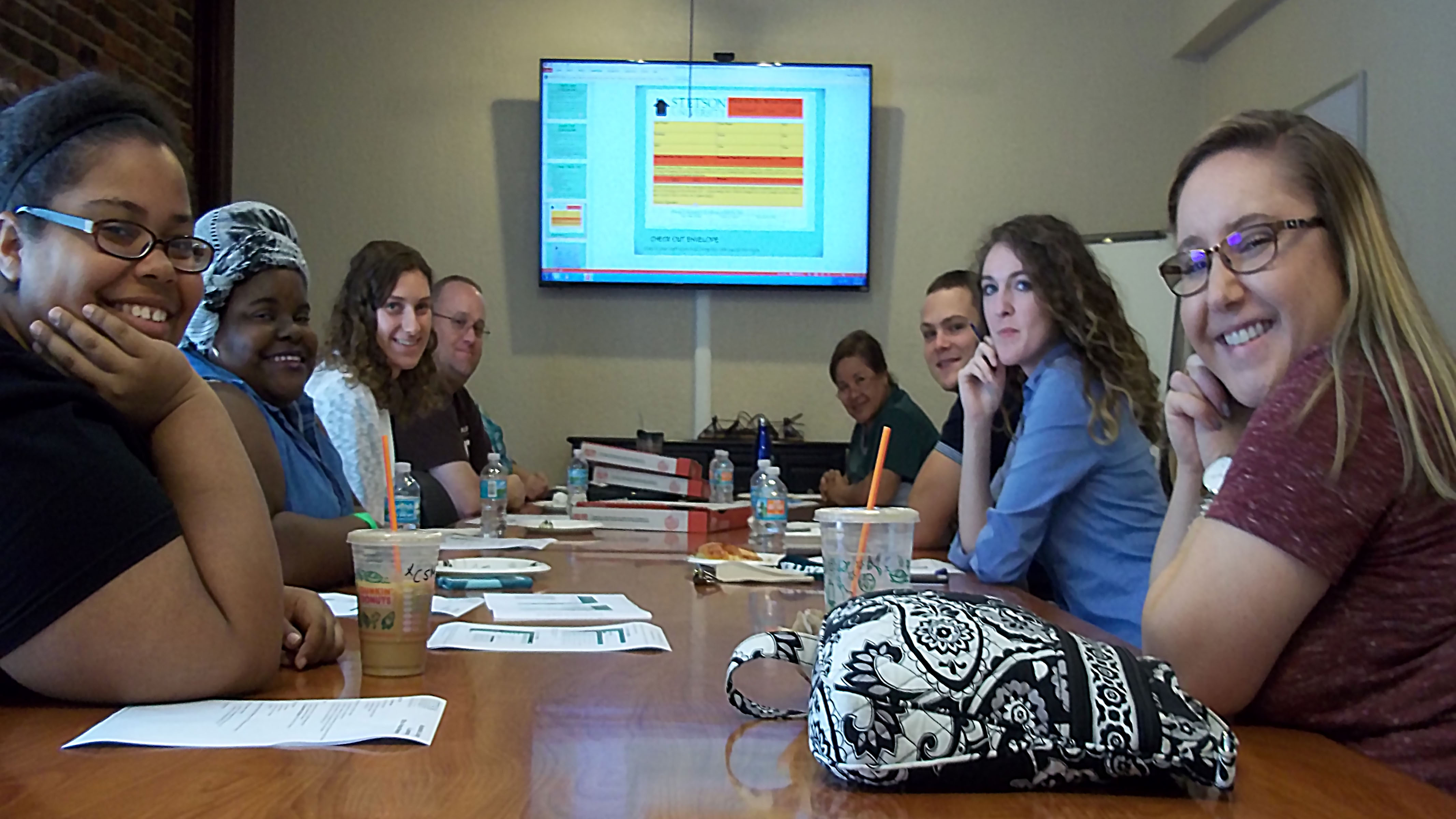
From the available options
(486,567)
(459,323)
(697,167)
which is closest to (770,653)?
(486,567)

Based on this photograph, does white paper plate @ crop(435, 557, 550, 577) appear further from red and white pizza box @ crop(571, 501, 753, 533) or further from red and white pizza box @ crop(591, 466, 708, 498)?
red and white pizza box @ crop(591, 466, 708, 498)

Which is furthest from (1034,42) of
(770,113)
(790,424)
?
(790,424)

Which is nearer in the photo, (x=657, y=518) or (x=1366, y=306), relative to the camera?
(x=1366, y=306)

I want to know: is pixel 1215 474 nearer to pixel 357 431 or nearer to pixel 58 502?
pixel 58 502

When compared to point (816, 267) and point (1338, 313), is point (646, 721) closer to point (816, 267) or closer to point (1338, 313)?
point (1338, 313)

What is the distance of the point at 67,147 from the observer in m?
1.11

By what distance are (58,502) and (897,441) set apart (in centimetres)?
324

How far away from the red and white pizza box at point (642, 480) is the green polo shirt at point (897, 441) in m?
0.65

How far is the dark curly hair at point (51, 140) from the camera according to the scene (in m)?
1.10

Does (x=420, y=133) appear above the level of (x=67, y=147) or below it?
above

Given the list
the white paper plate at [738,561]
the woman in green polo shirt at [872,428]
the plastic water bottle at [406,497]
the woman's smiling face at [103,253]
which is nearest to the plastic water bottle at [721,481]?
the woman in green polo shirt at [872,428]

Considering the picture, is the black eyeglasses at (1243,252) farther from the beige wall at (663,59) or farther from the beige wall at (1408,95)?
the beige wall at (663,59)

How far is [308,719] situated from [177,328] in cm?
→ 51

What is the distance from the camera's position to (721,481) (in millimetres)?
3406
